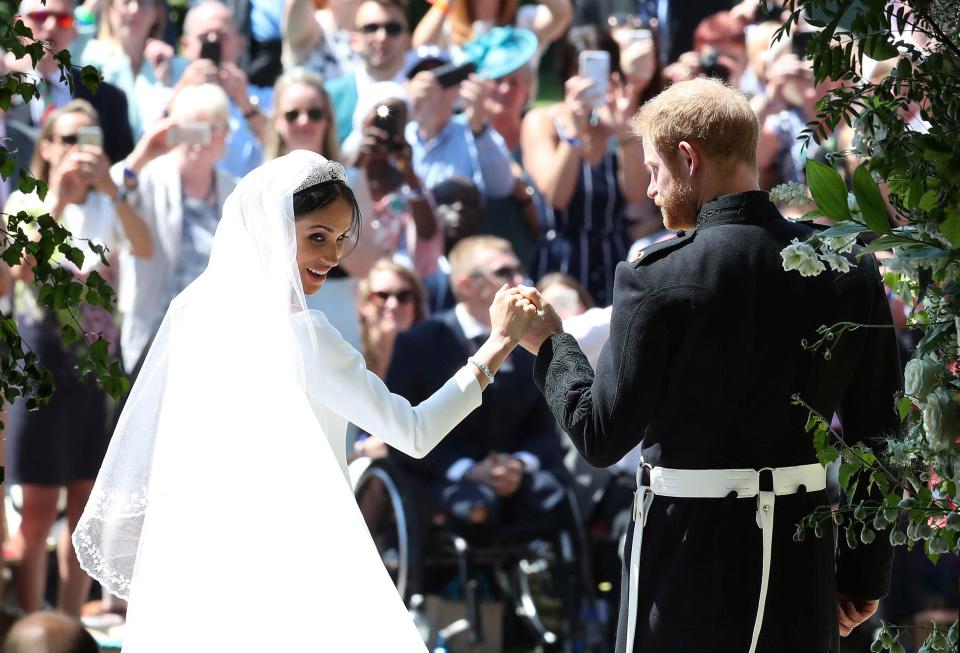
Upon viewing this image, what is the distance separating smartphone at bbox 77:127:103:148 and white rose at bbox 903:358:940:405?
197 inches

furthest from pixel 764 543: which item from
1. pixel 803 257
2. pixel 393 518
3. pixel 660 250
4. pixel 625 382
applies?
pixel 393 518

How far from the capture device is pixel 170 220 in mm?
6492

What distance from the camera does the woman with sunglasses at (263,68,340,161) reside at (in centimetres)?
668

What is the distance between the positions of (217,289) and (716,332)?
3.85 ft

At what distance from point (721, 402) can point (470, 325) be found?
3.75 meters

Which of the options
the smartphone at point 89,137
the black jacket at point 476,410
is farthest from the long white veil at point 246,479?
the smartphone at point 89,137

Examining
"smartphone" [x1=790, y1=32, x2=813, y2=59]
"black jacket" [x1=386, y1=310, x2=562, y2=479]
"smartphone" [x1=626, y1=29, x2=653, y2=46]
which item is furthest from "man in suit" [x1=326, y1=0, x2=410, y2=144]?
"smartphone" [x1=790, y1=32, x2=813, y2=59]

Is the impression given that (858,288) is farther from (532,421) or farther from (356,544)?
(532,421)

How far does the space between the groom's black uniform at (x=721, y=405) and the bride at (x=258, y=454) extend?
1.77 ft

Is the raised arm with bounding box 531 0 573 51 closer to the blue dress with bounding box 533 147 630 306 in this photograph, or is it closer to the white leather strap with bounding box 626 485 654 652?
the blue dress with bounding box 533 147 630 306

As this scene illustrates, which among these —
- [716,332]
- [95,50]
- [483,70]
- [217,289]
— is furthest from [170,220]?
[716,332]

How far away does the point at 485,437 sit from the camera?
634 centimetres

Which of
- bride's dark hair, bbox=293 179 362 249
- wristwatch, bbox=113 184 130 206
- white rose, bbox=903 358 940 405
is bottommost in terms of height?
white rose, bbox=903 358 940 405

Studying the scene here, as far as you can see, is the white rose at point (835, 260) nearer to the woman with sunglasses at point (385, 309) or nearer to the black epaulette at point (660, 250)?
the black epaulette at point (660, 250)
